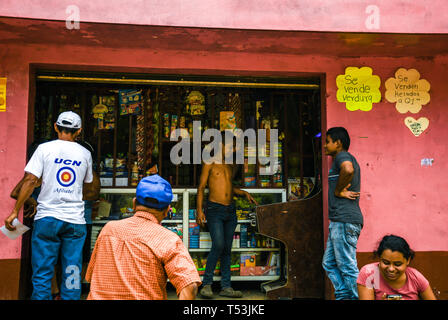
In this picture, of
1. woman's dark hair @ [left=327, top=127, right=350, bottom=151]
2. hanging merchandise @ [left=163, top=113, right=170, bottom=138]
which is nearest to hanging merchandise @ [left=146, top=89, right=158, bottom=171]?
hanging merchandise @ [left=163, top=113, right=170, bottom=138]

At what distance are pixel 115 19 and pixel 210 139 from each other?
2.02m

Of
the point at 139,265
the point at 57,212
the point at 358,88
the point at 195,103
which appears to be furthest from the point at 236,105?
the point at 139,265

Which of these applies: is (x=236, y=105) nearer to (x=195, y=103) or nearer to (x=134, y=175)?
(x=195, y=103)

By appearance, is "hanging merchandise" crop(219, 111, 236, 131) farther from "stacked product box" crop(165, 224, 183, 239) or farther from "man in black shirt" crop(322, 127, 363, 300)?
"man in black shirt" crop(322, 127, 363, 300)

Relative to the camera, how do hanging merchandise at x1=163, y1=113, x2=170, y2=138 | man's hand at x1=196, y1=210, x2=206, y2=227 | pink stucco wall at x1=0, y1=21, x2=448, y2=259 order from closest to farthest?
1. pink stucco wall at x1=0, y1=21, x2=448, y2=259
2. man's hand at x1=196, y1=210, x2=206, y2=227
3. hanging merchandise at x1=163, y1=113, x2=170, y2=138

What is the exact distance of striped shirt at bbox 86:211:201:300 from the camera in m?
2.04

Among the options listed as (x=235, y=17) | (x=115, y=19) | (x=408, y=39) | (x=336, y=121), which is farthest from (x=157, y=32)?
(x=408, y=39)

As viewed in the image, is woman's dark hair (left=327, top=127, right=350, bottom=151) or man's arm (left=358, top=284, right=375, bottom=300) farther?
woman's dark hair (left=327, top=127, right=350, bottom=151)

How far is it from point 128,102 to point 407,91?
3.46m

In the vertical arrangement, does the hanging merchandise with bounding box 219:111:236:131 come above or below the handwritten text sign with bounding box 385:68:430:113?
below

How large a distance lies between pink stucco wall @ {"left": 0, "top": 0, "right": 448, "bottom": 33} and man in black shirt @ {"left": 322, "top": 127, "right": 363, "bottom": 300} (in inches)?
55.7

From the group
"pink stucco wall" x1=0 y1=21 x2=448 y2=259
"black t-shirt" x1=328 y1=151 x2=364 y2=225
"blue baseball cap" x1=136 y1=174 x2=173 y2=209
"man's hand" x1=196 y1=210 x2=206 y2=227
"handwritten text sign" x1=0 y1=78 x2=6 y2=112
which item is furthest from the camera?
"man's hand" x1=196 y1=210 x2=206 y2=227

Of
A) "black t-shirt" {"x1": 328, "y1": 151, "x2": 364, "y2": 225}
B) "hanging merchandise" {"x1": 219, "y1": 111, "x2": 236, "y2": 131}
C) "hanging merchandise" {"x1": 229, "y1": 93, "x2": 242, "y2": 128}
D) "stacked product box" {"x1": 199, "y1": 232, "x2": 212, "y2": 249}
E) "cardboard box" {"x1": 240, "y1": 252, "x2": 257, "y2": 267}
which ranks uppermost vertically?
"hanging merchandise" {"x1": 229, "y1": 93, "x2": 242, "y2": 128}
